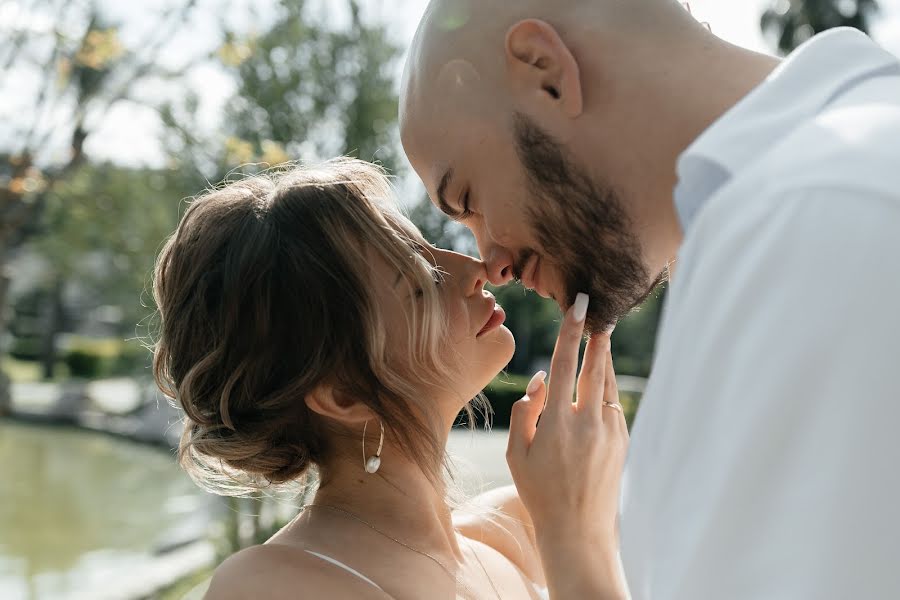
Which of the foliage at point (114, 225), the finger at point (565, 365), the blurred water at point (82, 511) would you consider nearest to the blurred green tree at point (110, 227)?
the foliage at point (114, 225)

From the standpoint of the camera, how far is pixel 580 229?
6.38 ft

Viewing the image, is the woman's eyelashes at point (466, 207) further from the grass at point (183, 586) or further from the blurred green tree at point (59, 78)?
the grass at point (183, 586)

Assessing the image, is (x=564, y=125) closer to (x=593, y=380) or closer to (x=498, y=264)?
(x=498, y=264)

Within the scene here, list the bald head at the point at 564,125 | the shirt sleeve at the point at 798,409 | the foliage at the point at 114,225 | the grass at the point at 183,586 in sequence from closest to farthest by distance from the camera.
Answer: the shirt sleeve at the point at 798,409
the bald head at the point at 564,125
the grass at the point at 183,586
the foliage at the point at 114,225

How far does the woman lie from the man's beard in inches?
8.1

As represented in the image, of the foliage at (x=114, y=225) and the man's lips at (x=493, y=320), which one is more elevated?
the man's lips at (x=493, y=320)

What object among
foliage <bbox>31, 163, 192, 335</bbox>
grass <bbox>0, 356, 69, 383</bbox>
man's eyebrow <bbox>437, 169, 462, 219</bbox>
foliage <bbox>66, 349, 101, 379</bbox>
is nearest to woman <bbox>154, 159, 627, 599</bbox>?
man's eyebrow <bbox>437, 169, 462, 219</bbox>

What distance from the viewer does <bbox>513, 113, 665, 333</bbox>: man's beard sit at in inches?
72.6

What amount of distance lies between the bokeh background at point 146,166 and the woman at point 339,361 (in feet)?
2.10

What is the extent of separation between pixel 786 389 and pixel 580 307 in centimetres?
124

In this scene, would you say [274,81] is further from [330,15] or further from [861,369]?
[861,369]

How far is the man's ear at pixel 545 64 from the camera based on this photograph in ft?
5.75

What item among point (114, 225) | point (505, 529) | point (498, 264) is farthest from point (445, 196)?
point (114, 225)

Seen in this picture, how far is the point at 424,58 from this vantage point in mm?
2057
